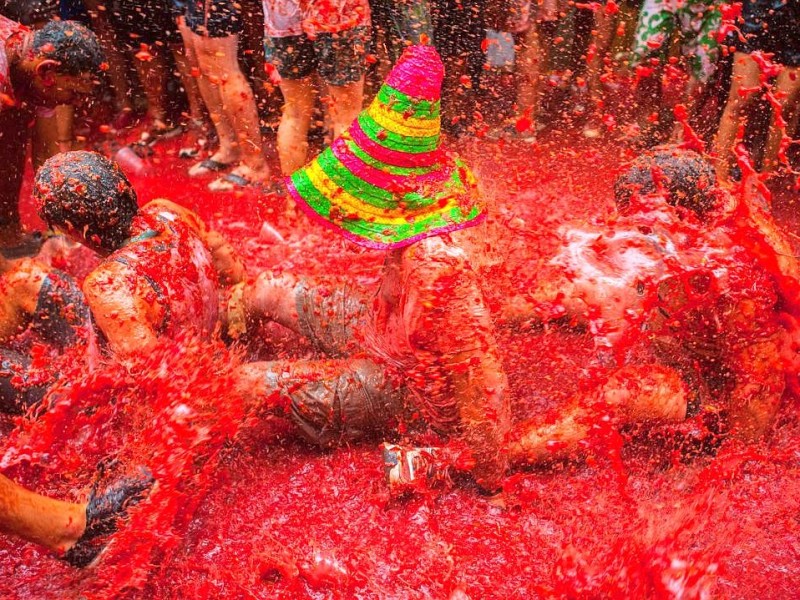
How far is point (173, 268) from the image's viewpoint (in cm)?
278

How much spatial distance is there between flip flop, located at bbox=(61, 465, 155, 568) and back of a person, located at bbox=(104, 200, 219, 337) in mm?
576

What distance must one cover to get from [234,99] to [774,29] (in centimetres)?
331

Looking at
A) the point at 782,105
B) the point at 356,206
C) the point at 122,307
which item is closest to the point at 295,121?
the point at 122,307

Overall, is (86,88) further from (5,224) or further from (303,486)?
(303,486)

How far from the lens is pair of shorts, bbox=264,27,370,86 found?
166 inches

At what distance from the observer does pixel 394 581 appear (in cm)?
249

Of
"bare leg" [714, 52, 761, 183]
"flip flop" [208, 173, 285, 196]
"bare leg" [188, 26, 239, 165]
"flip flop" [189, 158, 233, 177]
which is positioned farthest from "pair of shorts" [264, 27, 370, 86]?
"bare leg" [714, 52, 761, 183]

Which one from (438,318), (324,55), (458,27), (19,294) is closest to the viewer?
(438,318)

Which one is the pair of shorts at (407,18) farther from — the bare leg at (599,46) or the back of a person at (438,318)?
the back of a person at (438,318)

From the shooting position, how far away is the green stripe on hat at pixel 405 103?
6.81 ft

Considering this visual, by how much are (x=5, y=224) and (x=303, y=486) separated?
2.69 metres

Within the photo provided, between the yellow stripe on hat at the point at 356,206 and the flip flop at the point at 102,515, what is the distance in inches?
46.2

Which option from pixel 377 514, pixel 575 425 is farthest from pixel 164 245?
pixel 575 425

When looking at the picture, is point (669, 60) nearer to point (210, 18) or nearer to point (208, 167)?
point (210, 18)
